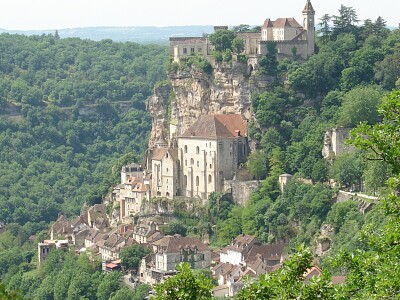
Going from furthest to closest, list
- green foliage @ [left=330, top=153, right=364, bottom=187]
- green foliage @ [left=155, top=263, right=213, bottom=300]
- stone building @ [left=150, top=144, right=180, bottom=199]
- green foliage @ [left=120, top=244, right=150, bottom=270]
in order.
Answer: stone building @ [left=150, top=144, right=180, bottom=199]
green foliage @ [left=120, top=244, right=150, bottom=270]
green foliage @ [left=330, top=153, right=364, bottom=187]
green foliage @ [left=155, top=263, right=213, bottom=300]

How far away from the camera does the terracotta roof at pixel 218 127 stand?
249 ft

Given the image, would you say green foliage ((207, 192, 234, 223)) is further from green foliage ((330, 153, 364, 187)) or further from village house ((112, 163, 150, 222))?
green foliage ((330, 153, 364, 187))

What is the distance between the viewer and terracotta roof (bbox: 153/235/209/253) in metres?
69.5

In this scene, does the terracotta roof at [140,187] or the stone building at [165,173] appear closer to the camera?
the stone building at [165,173]

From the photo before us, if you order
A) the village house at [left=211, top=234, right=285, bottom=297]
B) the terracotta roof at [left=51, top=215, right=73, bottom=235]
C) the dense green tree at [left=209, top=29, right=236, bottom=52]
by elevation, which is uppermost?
the dense green tree at [left=209, top=29, right=236, bottom=52]

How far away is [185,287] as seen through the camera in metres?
24.2

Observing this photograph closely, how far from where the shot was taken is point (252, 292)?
78.8ft

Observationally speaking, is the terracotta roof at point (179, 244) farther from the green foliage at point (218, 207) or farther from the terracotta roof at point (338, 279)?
the terracotta roof at point (338, 279)

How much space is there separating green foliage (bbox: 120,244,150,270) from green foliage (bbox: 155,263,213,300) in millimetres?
47563

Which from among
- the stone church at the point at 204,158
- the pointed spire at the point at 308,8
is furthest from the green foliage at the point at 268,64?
the pointed spire at the point at 308,8

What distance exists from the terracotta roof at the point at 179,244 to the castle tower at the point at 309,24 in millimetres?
16473

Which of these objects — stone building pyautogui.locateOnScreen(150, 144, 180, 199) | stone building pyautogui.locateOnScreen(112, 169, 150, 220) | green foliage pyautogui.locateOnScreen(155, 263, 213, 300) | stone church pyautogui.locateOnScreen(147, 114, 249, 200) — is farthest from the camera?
stone building pyautogui.locateOnScreen(112, 169, 150, 220)

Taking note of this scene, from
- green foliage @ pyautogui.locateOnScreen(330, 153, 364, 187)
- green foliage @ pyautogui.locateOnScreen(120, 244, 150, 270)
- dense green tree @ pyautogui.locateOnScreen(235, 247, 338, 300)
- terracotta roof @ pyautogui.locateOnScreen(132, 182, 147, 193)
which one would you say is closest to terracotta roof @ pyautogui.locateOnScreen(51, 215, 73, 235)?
terracotta roof @ pyautogui.locateOnScreen(132, 182, 147, 193)

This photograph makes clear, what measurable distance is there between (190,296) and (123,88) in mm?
130255
